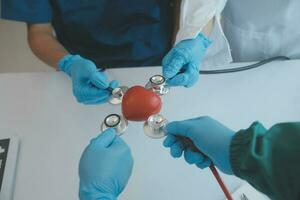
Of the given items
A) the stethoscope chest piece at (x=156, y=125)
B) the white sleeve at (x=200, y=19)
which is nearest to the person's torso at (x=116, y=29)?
the white sleeve at (x=200, y=19)

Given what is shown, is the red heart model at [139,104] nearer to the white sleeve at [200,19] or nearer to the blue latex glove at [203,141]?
the blue latex glove at [203,141]

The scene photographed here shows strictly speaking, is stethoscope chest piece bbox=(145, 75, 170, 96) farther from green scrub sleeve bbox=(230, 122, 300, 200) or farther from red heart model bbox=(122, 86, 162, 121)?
green scrub sleeve bbox=(230, 122, 300, 200)

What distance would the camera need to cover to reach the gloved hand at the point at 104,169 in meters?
0.54

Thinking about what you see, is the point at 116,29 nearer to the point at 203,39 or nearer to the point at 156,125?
the point at 203,39

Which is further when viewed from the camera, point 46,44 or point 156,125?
point 46,44

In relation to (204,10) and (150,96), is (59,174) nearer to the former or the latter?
(150,96)

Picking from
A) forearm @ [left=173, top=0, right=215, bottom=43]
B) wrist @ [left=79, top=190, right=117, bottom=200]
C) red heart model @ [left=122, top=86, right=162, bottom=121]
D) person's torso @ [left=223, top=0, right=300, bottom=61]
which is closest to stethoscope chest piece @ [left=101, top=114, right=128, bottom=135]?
red heart model @ [left=122, top=86, right=162, bottom=121]

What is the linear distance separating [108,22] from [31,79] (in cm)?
24

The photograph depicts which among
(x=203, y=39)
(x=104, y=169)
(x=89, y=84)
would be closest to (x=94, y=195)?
(x=104, y=169)

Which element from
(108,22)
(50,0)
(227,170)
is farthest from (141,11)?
(227,170)

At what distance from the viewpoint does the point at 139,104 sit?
60 cm

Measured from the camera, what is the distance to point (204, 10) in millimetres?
813

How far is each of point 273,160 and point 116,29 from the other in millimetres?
619

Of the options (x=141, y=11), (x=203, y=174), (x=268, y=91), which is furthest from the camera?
(x=141, y=11)
